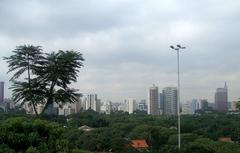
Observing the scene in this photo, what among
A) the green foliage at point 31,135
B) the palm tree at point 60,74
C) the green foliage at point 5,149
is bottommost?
the green foliage at point 5,149

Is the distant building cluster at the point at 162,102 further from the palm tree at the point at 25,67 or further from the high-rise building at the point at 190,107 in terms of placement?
the palm tree at the point at 25,67

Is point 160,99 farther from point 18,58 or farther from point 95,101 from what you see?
point 18,58

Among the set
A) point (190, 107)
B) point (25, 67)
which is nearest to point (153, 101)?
point (190, 107)

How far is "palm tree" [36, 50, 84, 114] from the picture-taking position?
14672 millimetres

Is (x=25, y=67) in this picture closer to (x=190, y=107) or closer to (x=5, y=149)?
(x=5, y=149)

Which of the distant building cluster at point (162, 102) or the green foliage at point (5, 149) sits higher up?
the distant building cluster at point (162, 102)

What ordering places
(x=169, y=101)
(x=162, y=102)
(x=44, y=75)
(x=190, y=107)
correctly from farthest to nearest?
(x=190, y=107) → (x=162, y=102) → (x=169, y=101) → (x=44, y=75)

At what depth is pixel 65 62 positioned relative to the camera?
1513cm

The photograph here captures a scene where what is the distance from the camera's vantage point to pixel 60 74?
48.3ft

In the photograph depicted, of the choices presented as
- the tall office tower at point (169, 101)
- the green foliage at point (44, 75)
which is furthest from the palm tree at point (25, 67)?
the tall office tower at point (169, 101)

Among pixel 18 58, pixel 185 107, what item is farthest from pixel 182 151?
pixel 185 107

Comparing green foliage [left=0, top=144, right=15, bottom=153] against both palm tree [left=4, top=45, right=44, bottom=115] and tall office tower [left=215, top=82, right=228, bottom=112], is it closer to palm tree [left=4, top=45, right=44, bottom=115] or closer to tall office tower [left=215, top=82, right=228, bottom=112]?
palm tree [left=4, top=45, right=44, bottom=115]

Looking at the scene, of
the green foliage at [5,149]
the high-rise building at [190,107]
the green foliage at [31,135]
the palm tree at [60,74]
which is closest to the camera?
the green foliage at [5,149]

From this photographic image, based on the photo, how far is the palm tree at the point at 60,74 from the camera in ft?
48.1
